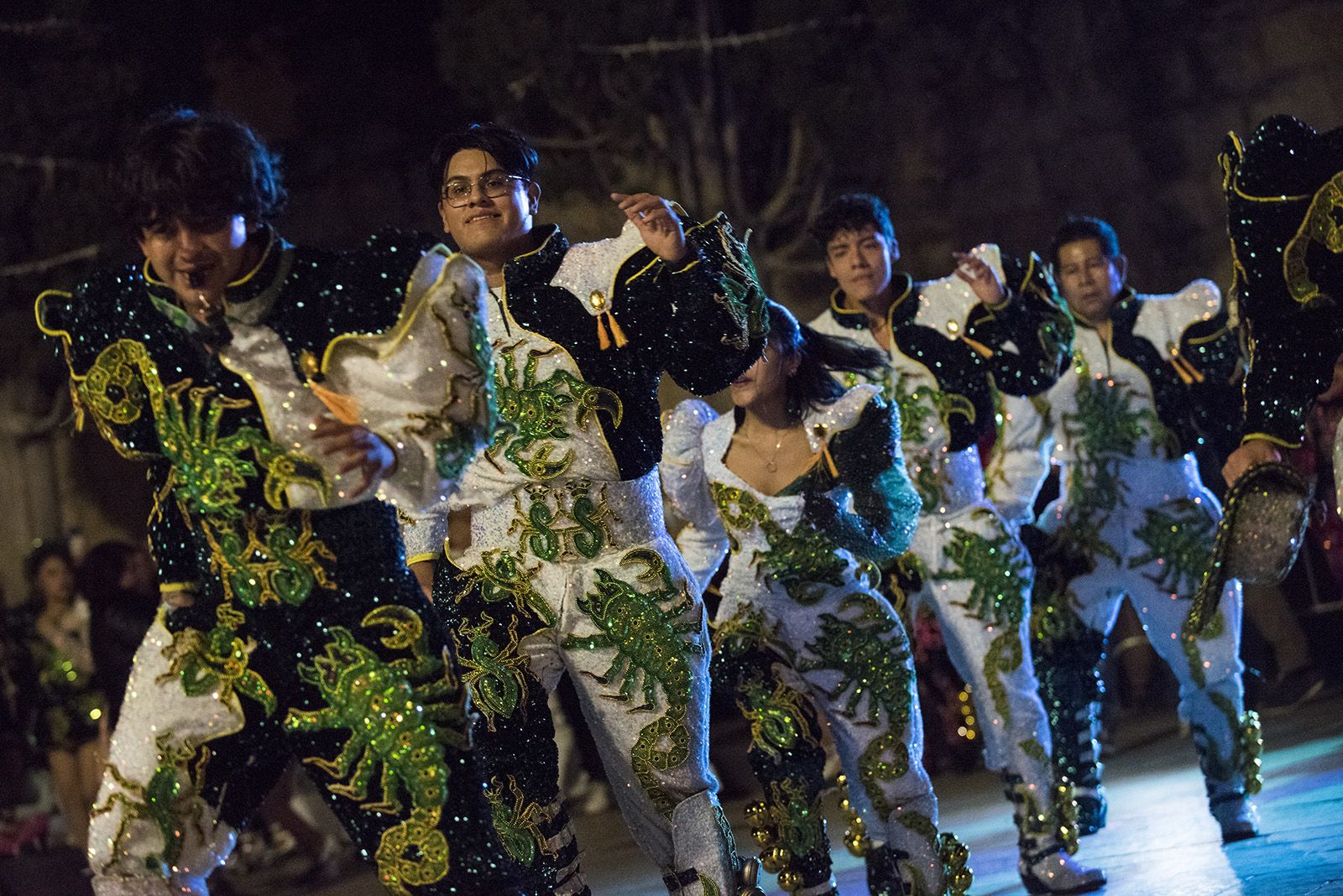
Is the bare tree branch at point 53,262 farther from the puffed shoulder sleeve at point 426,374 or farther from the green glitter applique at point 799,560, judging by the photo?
the puffed shoulder sleeve at point 426,374

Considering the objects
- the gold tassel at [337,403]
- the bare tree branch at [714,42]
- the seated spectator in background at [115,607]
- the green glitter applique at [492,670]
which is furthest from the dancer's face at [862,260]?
the bare tree branch at [714,42]

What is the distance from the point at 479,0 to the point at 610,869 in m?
6.00

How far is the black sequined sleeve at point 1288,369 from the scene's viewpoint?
3.53 m

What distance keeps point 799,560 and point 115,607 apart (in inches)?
155

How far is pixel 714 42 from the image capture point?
10.7 meters

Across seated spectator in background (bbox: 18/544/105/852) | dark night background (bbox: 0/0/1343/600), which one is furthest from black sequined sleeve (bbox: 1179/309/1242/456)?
dark night background (bbox: 0/0/1343/600)

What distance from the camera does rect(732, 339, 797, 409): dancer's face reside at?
4.61 m

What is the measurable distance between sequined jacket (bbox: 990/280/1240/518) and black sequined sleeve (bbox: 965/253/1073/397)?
31 centimetres

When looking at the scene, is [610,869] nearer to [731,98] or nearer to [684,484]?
[684,484]

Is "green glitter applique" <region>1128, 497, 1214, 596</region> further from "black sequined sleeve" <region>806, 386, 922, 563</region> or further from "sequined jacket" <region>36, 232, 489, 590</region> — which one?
"sequined jacket" <region>36, 232, 489, 590</region>

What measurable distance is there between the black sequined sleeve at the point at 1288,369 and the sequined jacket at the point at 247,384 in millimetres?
1620

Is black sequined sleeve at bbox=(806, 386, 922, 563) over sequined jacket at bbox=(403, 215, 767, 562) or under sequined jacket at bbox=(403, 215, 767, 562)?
under

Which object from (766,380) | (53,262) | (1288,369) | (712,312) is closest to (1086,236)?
(766,380)

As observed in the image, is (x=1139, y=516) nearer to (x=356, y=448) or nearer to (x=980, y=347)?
(x=980, y=347)
